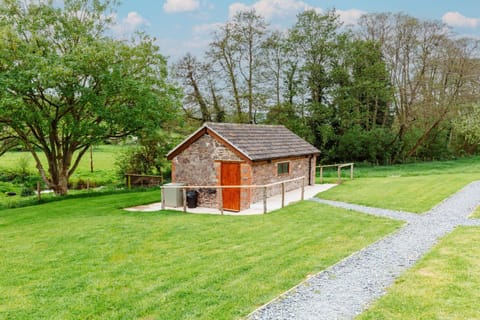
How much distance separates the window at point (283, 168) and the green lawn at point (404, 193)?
91.6 inches

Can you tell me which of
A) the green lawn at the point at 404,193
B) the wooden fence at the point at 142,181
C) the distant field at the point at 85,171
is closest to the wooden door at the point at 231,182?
the green lawn at the point at 404,193

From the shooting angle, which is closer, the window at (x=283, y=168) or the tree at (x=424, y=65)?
the window at (x=283, y=168)

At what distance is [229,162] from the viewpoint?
15547mm

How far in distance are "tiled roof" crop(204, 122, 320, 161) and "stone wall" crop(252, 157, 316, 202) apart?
1.38ft

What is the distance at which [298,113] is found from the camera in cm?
3391

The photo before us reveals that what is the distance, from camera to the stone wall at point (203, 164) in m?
15.8

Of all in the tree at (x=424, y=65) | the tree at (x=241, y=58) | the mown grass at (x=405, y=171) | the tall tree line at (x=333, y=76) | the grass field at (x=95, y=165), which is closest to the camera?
the mown grass at (x=405, y=171)

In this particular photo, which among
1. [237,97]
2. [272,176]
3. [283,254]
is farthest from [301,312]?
[237,97]

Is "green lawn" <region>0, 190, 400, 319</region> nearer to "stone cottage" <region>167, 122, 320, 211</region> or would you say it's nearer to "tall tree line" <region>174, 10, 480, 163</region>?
"stone cottage" <region>167, 122, 320, 211</region>

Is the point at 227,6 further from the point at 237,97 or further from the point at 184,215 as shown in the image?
the point at 184,215

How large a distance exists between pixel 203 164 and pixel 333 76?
21.0 meters

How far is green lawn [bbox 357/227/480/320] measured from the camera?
5.15 m

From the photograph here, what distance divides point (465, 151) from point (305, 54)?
2439 cm

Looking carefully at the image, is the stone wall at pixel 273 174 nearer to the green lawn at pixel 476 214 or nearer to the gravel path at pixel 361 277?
the gravel path at pixel 361 277
